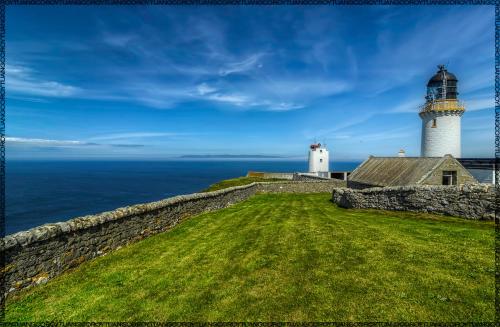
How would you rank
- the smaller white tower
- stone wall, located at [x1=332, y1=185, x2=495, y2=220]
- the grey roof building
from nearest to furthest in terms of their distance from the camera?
stone wall, located at [x1=332, y1=185, x2=495, y2=220] → the grey roof building → the smaller white tower

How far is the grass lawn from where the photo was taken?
5.25 metres

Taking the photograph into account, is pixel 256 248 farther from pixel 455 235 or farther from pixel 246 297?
pixel 455 235

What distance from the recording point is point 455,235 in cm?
919

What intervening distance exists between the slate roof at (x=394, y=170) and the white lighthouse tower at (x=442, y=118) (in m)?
5.61

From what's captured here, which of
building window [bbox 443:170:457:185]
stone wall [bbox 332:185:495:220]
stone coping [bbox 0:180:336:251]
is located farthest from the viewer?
building window [bbox 443:170:457:185]

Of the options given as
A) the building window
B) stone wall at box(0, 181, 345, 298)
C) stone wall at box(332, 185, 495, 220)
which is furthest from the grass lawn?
the building window

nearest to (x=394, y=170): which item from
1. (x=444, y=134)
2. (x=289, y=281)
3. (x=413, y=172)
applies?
(x=413, y=172)

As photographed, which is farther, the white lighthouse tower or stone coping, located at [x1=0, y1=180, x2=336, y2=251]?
the white lighthouse tower

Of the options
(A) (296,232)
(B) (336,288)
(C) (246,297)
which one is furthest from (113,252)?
(B) (336,288)

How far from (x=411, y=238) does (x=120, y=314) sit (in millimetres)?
8920

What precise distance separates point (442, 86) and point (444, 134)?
525 cm

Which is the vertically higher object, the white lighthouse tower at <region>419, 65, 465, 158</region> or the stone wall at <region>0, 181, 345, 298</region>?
the white lighthouse tower at <region>419, 65, 465, 158</region>

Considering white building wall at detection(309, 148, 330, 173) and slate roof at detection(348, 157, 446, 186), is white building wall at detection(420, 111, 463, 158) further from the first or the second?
→ white building wall at detection(309, 148, 330, 173)

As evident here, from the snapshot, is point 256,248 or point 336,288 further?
point 256,248
